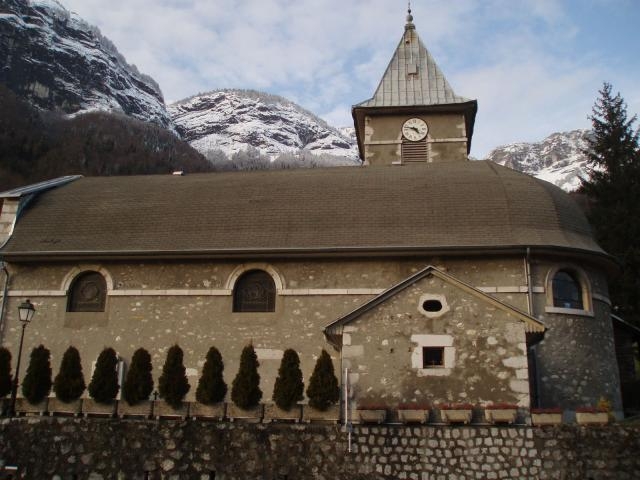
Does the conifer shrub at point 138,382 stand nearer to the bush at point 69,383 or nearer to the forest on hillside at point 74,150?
the bush at point 69,383

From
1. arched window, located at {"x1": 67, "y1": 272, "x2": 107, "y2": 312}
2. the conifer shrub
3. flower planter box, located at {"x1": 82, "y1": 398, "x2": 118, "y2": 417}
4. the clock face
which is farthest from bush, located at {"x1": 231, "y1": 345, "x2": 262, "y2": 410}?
the clock face

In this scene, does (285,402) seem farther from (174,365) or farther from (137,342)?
(137,342)

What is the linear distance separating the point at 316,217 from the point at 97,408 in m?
7.76

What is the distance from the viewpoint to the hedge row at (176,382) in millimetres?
13766

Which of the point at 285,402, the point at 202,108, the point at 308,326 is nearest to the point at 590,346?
the point at 308,326

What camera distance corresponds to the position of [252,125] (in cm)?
15512

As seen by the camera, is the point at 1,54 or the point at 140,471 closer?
the point at 140,471

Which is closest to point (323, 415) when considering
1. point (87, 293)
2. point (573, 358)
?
point (573, 358)

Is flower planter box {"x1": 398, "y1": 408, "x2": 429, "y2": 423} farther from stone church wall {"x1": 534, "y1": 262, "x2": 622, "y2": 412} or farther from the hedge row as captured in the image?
stone church wall {"x1": 534, "y1": 262, "x2": 622, "y2": 412}

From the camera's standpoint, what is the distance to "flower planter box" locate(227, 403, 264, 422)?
13.8 metres

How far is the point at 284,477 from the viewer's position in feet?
41.3

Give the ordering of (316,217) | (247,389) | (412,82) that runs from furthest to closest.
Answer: (412,82) < (316,217) < (247,389)

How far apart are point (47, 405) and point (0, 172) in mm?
49799

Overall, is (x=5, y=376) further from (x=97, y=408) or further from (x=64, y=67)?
(x=64, y=67)
